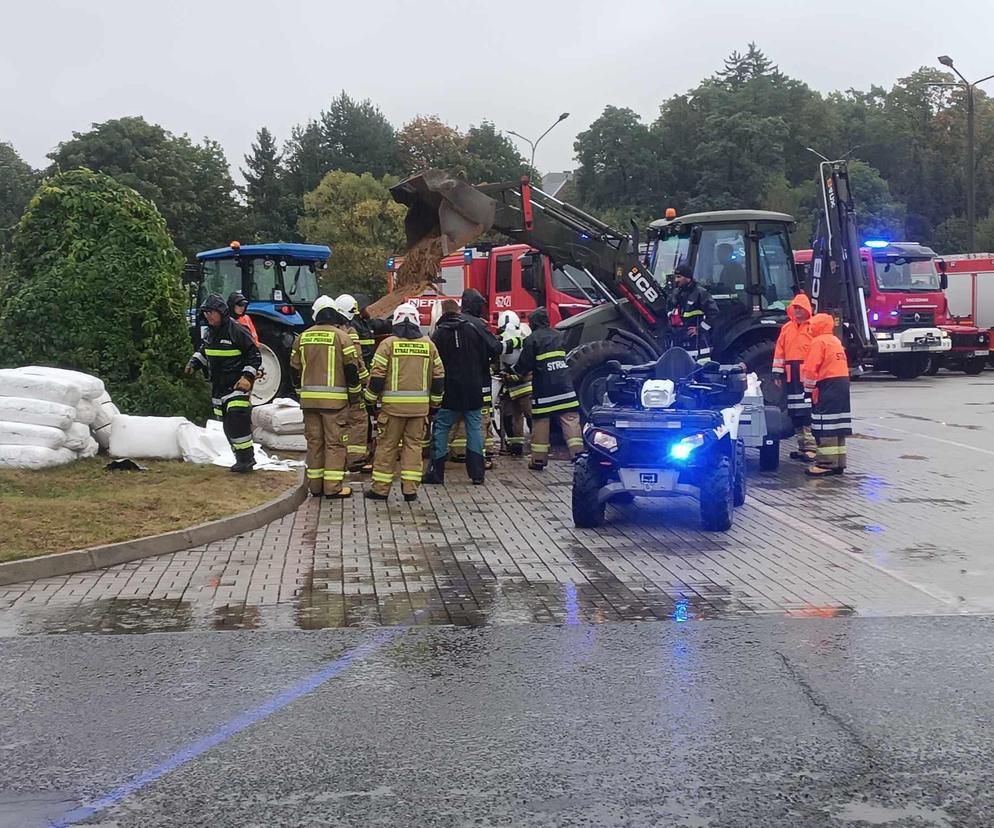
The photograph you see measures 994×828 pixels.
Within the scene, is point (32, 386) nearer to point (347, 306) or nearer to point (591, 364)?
point (347, 306)

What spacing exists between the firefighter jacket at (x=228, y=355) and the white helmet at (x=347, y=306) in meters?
1.03

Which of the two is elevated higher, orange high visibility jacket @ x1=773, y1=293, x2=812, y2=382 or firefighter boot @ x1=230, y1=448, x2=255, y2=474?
orange high visibility jacket @ x1=773, y1=293, x2=812, y2=382

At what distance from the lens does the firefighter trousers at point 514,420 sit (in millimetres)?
13598

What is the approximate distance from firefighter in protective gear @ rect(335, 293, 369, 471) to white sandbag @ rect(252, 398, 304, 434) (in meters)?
1.23

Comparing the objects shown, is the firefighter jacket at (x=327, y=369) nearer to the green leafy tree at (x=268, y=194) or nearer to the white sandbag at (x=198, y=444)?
the white sandbag at (x=198, y=444)

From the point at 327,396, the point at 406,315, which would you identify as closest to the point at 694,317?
the point at 406,315

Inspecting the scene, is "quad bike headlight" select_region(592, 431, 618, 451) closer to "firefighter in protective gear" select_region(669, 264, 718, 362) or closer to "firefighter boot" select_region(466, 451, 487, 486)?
"firefighter boot" select_region(466, 451, 487, 486)

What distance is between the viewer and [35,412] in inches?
418

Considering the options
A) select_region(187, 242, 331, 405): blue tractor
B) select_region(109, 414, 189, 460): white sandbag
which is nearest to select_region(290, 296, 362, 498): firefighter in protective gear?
select_region(109, 414, 189, 460): white sandbag

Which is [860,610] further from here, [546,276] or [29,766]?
[546,276]

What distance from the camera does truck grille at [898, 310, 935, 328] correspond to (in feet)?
85.7

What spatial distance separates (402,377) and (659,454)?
2.87 metres

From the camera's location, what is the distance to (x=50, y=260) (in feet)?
42.3

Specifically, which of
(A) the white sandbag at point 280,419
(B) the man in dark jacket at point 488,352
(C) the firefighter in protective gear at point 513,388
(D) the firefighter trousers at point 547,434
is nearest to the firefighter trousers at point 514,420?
(C) the firefighter in protective gear at point 513,388
